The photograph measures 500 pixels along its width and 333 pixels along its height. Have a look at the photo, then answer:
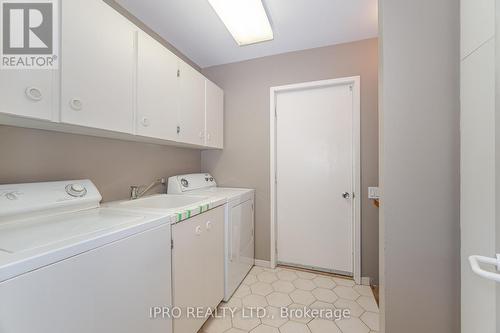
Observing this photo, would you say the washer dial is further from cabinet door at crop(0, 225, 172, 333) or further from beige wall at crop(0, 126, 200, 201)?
cabinet door at crop(0, 225, 172, 333)

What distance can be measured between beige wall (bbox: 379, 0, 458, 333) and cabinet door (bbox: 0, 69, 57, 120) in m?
1.53

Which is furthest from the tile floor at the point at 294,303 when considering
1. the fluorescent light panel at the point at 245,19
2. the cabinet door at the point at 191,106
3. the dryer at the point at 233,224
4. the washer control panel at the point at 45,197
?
the fluorescent light panel at the point at 245,19

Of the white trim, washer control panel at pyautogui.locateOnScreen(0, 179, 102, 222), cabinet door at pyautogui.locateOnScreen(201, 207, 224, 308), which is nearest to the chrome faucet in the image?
washer control panel at pyautogui.locateOnScreen(0, 179, 102, 222)

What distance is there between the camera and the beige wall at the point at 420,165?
859 mm

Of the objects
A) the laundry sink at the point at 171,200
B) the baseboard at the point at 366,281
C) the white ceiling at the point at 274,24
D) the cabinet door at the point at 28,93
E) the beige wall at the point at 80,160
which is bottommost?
the baseboard at the point at 366,281

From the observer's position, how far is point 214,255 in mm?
1535

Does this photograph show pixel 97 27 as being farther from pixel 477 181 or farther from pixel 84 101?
pixel 477 181

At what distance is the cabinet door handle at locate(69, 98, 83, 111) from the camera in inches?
37.9

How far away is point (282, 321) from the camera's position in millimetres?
1543

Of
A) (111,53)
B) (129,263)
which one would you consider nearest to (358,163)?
(129,263)

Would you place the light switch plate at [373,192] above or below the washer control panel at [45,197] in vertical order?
below

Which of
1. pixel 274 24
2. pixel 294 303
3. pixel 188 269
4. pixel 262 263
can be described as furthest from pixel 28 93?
pixel 262 263

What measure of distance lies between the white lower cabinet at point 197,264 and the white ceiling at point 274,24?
65.8 inches

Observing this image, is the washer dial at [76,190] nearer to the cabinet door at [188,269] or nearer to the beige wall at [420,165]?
A: the cabinet door at [188,269]
